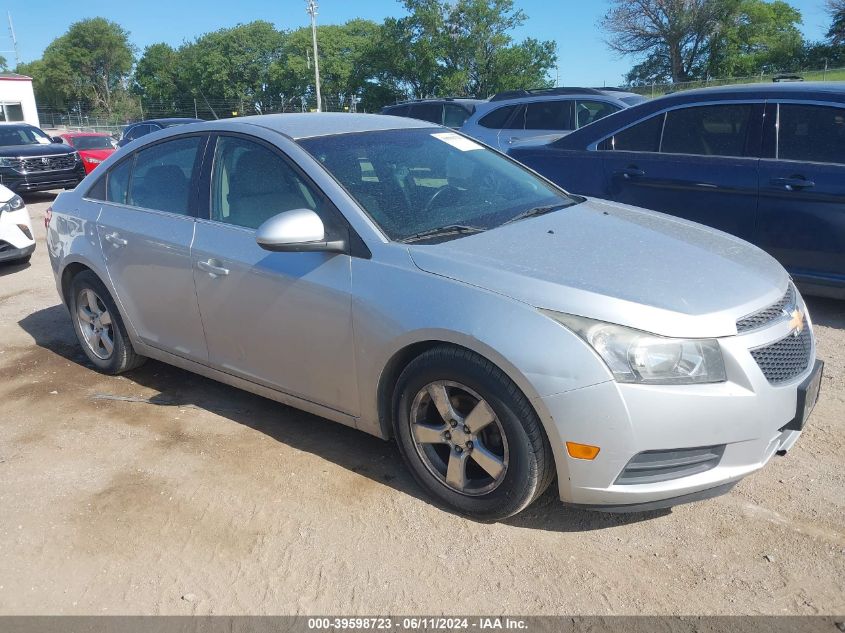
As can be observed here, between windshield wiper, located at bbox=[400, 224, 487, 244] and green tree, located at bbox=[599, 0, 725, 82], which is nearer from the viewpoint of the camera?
windshield wiper, located at bbox=[400, 224, 487, 244]

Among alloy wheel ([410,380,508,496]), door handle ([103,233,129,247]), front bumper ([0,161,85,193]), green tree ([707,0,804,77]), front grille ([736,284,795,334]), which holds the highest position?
green tree ([707,0,804,77])

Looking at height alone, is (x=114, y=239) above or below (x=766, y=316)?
above

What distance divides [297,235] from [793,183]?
367cm

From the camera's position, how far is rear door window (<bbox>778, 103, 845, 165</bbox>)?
16.4 feet

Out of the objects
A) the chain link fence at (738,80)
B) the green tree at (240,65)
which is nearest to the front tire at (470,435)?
the chain link fence at (738,80)

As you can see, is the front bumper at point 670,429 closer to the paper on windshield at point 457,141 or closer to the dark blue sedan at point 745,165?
the paper on windshield at point 457,141

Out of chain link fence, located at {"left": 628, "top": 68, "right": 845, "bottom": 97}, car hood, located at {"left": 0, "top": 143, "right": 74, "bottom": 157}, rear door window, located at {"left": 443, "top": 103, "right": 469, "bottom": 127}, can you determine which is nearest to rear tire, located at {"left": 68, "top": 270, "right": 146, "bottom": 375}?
rear door window, located at {"left": 443, "top": 103, "right": 469, "bottom": 127}

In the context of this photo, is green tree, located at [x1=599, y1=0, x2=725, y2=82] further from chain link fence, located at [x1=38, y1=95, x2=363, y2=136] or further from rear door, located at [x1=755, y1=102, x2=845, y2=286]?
rear door, located at [x1=755, y1=102, x2=845, y2=286]

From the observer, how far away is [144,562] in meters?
2.91

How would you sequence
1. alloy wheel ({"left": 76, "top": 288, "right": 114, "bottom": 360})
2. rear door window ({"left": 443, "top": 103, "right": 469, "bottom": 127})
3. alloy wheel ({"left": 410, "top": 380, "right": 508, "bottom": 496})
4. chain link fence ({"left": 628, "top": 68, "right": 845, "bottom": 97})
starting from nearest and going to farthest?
alloy wheel ({"left": 410, "top": 380, "right": 508, "bottom": 496}) → alloy wheel ({"left": 76, "top": 288, "right": 114, "bottom": 360}) → rear door window ({"left": 443, "top": 103, "right": 469, "bottom": 127}) → chain link fence ({"left": 628, "top": 68, "right": 845, "bottom": 97})

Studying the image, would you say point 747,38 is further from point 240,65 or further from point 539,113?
point 240,65

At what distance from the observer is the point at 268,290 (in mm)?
3518

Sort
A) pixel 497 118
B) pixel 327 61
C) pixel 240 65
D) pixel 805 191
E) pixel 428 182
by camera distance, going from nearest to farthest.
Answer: pixel 428 182, pixel 805 191, pixel 497 118, pixel 327 61, pixel 240 65

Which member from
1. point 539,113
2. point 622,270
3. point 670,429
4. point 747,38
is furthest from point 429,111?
point 747,38
